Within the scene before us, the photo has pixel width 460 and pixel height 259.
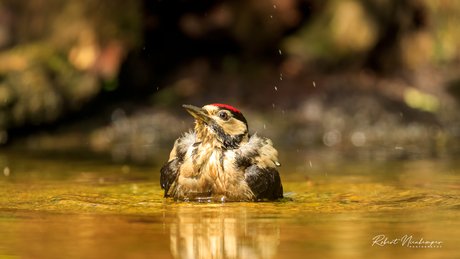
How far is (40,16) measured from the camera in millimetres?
12758

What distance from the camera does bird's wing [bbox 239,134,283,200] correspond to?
4.67m

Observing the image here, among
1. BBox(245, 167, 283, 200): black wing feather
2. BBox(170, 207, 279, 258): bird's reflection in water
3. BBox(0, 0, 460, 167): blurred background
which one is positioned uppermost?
BBox(0, 0, 460, 167): blurred background

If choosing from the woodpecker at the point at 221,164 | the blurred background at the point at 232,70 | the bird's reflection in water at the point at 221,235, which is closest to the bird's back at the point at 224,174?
the woodpecker at the point at 221,164

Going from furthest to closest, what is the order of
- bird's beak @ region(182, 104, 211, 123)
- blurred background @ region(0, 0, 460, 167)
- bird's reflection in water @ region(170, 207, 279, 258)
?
blurred background @ region(0, 0, 460, 167), bird's beak @ region(182, 104, 211, 123), bird's reflection in water @ region(170, 207, 279, 258)

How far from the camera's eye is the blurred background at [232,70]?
36.7 ft

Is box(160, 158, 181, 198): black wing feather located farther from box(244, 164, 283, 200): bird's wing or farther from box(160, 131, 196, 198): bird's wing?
box(244, 164, 283, 200): bird's wing

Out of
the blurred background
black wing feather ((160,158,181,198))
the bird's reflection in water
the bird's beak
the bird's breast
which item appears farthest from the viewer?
the blurred background

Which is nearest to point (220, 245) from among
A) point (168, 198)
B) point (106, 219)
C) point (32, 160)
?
point (106, 219)

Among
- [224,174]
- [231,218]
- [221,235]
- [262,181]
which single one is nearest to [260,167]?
[262,181]

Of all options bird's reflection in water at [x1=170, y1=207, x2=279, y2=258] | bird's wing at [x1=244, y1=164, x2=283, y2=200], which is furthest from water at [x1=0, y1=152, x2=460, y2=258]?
bird's wing at [x1=244, y1=164, x2=283, y2=200]

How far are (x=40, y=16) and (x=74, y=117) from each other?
2753 mm

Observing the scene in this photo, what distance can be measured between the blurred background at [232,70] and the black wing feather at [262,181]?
5.12m

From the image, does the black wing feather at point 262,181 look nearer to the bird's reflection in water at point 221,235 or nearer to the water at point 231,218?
the water at point 231,218

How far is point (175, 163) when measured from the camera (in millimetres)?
4973
